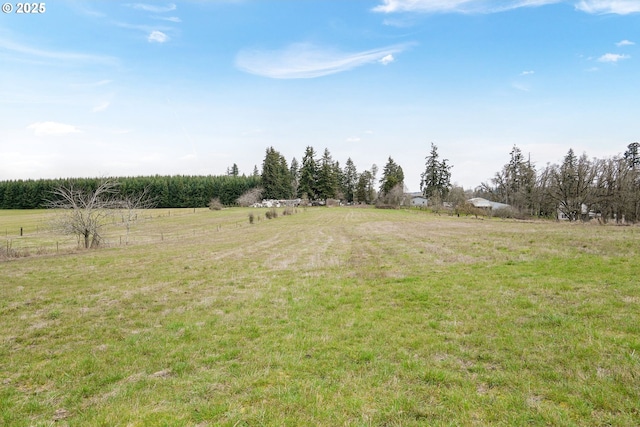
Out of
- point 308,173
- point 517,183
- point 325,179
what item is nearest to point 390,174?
point 325,179

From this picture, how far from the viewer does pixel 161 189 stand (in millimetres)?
95000

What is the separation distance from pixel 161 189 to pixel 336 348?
102 metres

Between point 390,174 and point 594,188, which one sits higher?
point 390,174

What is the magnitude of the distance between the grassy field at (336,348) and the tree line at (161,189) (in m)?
88.6

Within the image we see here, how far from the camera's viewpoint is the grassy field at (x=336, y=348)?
156 inches

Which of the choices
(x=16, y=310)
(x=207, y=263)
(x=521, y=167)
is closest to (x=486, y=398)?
(x=16, y=310)

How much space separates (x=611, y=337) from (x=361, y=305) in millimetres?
4912

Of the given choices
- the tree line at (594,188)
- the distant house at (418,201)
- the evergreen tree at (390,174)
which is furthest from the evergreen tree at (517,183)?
the evergreen tree at (390,174)

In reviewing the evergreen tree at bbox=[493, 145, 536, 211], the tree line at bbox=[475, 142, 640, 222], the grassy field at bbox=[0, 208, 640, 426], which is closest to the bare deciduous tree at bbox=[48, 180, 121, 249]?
the grassy field at bbox=[0, 208, 640, 426]

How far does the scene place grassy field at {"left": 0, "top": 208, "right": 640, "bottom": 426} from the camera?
3951 mm

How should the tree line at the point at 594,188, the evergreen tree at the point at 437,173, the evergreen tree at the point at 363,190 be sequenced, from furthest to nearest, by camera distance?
the evergreen tree at the point at 363,190 → the evergreen tree at the point at 437,173 → the tree line at the point at 594,188

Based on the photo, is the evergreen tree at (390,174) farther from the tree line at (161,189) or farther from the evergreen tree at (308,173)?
the tree line at (161,189)

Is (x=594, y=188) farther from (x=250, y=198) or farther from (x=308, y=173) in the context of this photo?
(x=250, y=198)

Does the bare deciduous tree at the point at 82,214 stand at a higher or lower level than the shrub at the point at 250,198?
lower
